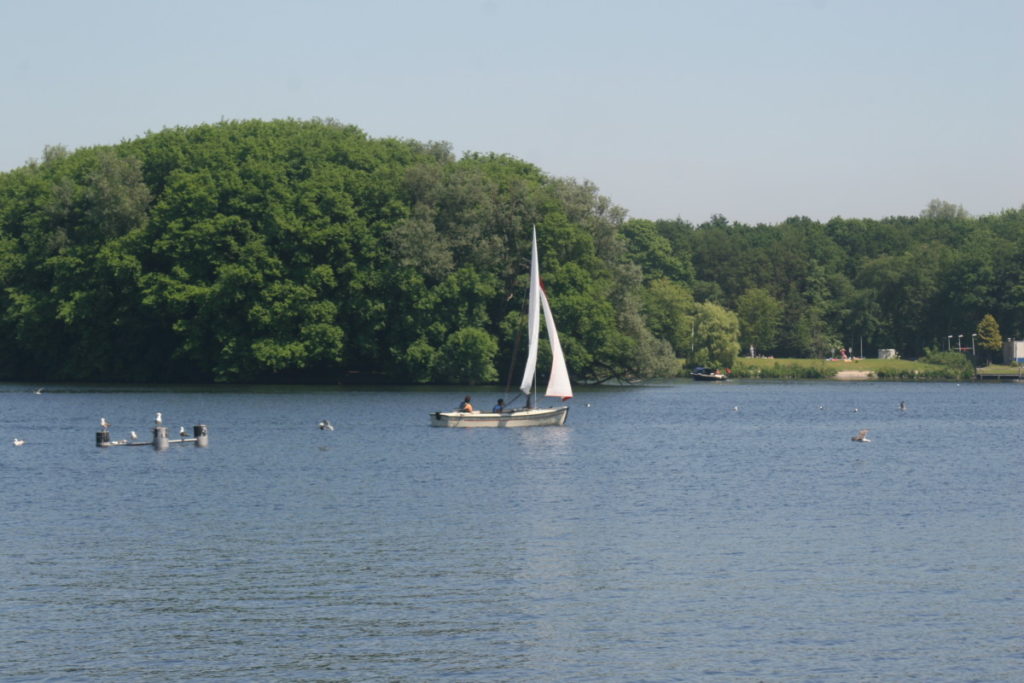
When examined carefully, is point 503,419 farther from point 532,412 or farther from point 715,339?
point 715,339

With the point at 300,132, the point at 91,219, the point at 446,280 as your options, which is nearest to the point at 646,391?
the point at 446,280

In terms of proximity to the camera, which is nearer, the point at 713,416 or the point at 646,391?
the point at 713,416

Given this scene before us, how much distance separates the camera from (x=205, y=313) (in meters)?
126

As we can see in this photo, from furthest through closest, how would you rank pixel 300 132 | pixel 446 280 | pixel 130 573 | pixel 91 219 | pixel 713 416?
pixel 300 132, pixel 91 219, pixel 446 280, pixel 713 416, pixel 130 573

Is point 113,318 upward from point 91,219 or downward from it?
downward

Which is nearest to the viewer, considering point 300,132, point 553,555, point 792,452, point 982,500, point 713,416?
point 553,555

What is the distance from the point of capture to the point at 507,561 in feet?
117

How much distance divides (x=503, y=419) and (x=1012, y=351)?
430ft

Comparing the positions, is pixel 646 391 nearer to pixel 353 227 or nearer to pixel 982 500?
pixel 353 227

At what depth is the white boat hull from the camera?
79938 millimetres

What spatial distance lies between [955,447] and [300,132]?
88.7m

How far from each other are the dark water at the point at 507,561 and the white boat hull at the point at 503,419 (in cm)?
606

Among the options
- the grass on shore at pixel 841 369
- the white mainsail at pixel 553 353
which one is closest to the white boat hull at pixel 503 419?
the white mainsail at pixel 553 353

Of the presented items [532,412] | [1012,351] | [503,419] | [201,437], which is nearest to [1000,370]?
[1012,351]
